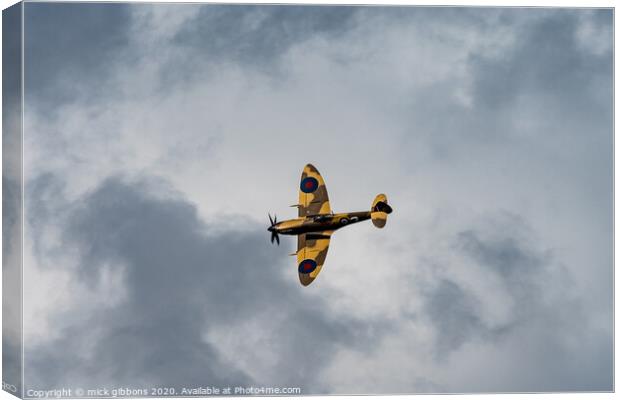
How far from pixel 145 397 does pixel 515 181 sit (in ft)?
50.1

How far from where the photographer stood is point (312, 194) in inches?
1731

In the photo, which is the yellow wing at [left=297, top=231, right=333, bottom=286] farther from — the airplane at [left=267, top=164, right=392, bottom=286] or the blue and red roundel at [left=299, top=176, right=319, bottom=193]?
the blue and red roundel at [left=299, top=176, right=319, bottom=193]

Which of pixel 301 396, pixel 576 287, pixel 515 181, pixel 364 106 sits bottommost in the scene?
pixel 301 396

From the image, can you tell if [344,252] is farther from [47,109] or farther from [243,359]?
[47,109]

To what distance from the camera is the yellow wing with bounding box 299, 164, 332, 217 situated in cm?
4275

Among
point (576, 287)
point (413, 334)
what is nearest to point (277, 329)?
point (413, 334)

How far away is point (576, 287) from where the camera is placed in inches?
1682

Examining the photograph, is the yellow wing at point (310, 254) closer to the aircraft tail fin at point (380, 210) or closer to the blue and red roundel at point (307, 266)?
the blue and red roundel at point (307, 266)

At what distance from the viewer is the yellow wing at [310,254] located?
42.2m

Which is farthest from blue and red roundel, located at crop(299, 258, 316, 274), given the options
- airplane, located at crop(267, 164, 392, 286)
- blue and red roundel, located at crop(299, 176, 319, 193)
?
blue and red roundel, located at crop(299, 176, 319, 193)

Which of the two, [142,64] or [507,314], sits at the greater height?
[142,64]

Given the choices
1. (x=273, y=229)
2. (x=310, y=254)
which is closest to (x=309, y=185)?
(x=273, y=229)

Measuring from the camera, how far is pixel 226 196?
41.8 metres

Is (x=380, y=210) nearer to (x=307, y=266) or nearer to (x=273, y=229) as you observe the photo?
(x=307, y=266)
